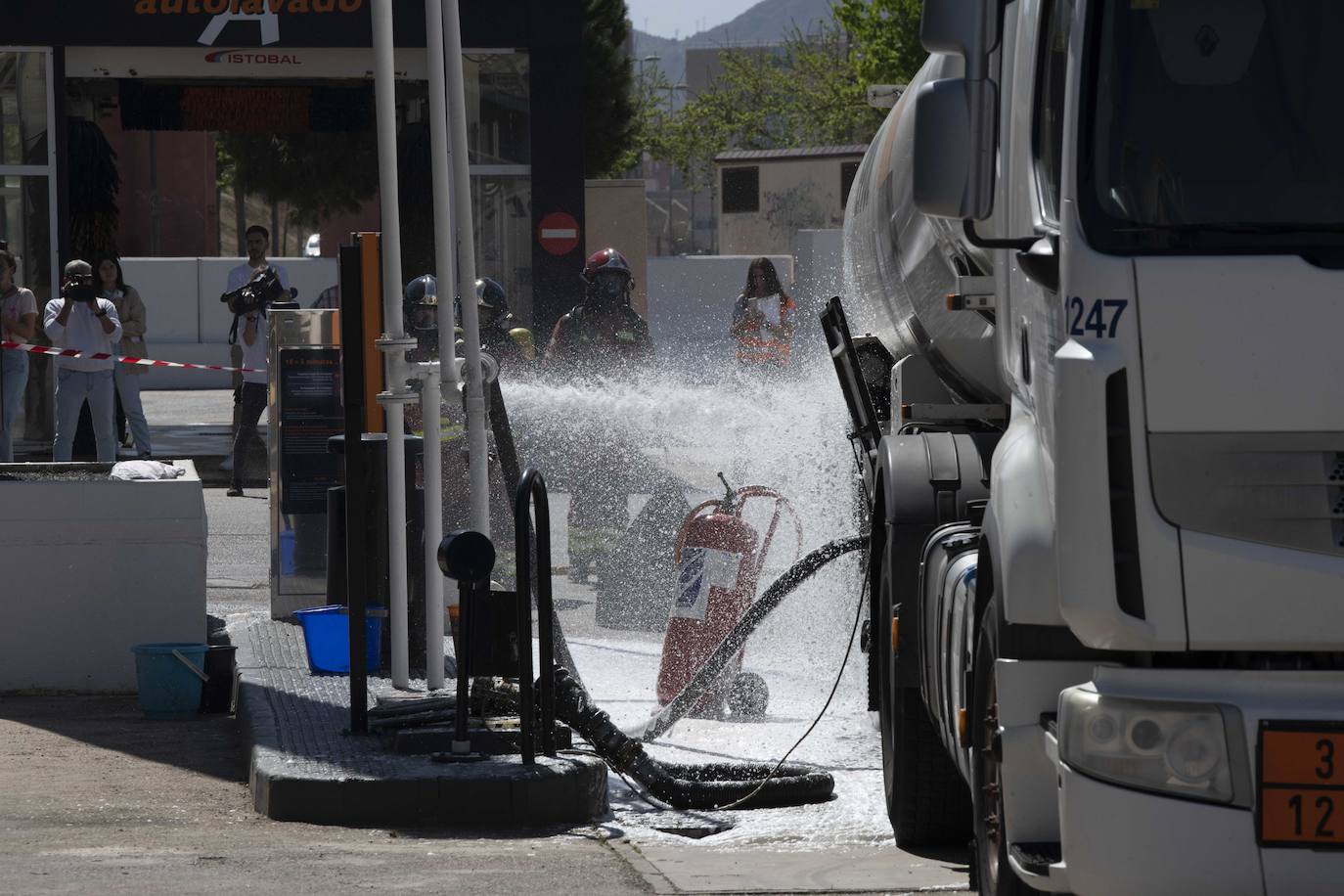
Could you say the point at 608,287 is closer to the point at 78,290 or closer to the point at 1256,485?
the point at 78,290

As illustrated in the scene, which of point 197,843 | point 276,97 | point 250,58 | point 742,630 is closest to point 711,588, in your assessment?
point 742,630

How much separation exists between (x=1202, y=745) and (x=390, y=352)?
4.18 metres

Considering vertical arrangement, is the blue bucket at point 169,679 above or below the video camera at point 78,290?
below

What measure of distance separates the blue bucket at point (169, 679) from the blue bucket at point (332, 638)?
442mm

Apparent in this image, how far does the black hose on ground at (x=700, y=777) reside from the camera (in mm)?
6957

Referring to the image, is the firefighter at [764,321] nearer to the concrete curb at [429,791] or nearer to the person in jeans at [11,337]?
the person in jeans at [11,337]

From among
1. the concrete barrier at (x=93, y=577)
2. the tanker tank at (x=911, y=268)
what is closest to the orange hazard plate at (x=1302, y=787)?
the tanker tank at (x=911, y=268)

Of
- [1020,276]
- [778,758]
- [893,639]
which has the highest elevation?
[1020,276]

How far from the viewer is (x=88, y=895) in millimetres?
5426

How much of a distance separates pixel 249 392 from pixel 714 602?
340 inches

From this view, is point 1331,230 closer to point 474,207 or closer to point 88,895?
point 88,895

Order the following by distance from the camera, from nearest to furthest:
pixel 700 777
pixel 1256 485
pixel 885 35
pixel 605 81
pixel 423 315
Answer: pixel 1256 485 < pixel 700 777 < pixel 423 315 < pixel 605 81 < pixel 885 35

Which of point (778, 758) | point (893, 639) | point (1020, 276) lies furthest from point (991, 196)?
point (778, 758)

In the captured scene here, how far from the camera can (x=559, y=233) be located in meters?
20.0
